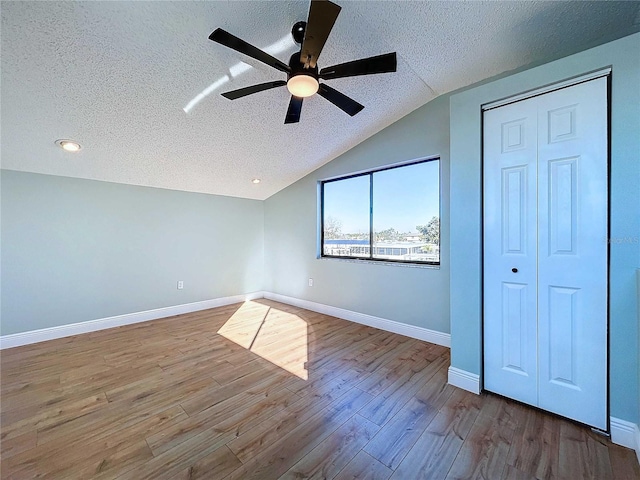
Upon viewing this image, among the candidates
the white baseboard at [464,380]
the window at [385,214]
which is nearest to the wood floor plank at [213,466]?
the white baseboard at [464,380]

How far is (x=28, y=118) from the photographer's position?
2.19 m

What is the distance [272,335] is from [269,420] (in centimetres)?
148

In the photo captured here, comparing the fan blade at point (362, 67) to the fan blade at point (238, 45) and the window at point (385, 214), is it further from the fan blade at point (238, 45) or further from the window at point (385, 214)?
the window at point (385, 214)

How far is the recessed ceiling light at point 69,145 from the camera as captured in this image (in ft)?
8.34

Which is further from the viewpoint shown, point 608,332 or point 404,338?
point 404,338

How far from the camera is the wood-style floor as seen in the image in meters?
1.38

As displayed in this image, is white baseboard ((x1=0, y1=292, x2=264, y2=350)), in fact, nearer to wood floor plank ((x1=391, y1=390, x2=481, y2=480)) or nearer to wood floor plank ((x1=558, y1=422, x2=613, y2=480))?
wood floor plank ((x1=391, y1=390, x2=481, y2=480))

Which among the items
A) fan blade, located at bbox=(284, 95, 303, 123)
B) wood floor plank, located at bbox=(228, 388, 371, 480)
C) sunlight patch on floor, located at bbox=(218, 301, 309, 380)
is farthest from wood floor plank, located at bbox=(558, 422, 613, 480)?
fan blade, located at bbox=(284, 95, 303, 123)

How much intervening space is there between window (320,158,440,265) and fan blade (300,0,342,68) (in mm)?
2073

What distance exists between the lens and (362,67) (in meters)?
1.63

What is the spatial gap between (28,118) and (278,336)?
3.10 m

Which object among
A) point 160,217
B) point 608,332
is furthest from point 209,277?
point 608,332

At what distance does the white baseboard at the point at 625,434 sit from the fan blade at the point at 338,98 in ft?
8.33

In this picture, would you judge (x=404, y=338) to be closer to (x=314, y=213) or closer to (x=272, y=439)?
(x=272, y=439)
